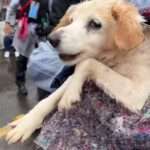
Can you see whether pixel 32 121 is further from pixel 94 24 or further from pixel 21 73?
pixel 21 73

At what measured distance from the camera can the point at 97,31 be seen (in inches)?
111

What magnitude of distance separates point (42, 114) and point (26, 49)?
4.75 m

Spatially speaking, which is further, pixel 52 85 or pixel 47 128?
pixel 52 85

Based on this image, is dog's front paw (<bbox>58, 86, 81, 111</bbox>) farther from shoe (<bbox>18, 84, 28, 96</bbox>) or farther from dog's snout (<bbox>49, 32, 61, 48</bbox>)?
shoe (<bbox>18, 84, 28, 96</bbox>)

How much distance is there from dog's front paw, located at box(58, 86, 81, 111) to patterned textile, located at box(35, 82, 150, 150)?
0.05 metres

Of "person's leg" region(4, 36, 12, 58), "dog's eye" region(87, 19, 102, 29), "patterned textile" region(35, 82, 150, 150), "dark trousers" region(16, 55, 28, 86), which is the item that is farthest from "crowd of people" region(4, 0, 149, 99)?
"person's leg" region(4, 36, 12, 58)

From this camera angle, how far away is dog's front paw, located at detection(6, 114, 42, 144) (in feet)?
9.16

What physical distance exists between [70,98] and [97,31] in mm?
389

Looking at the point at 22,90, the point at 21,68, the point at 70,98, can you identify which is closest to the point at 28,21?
the point at 21,68

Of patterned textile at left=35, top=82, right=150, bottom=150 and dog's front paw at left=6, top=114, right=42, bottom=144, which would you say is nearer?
patterned textile at left=35, top=82, right=150, bottom=150

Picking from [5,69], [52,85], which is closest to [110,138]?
[52,85]

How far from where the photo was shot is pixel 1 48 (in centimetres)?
1313

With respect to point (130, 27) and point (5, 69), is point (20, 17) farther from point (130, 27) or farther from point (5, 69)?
point (130, 27)

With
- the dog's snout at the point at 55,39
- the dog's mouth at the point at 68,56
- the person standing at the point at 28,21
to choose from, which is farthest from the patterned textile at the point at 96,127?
the person standing at the point at 28,21
